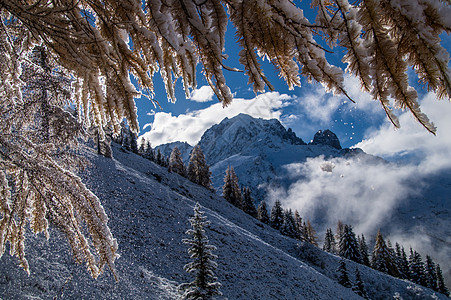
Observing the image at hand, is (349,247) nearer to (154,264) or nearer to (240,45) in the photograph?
(154,264)

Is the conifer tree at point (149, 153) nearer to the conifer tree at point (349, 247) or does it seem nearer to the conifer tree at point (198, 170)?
the conifer tree at point (198, 170)

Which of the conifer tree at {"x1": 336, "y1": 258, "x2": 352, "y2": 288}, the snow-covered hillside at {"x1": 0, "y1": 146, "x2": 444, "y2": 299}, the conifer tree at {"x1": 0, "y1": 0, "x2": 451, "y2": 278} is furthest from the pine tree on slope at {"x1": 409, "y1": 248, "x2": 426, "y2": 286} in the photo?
the conifer tree at {"x1": 0, "y1": 0, "x2": 451, "y2": 278}

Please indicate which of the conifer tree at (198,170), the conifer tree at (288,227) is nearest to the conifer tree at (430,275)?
the conifer tree at (288,227)


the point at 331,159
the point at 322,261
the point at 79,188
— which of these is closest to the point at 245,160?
the point at 331,159

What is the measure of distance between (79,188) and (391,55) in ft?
8.84

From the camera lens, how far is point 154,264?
46.3 feet

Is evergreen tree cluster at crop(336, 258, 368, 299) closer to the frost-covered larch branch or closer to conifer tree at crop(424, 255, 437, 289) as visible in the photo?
conifer tree at crop(424, 255, 437, 289)

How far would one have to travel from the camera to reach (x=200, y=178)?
139 feet

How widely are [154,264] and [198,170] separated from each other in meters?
28.9

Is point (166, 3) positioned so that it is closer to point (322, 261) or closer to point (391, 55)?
point (391, 55)

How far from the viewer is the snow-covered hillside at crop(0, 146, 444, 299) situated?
8766 mm

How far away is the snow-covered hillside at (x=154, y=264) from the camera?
8.77m

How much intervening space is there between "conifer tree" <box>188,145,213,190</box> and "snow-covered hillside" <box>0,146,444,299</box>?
1629 centimetres

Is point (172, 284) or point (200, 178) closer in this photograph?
point (172, 284)
